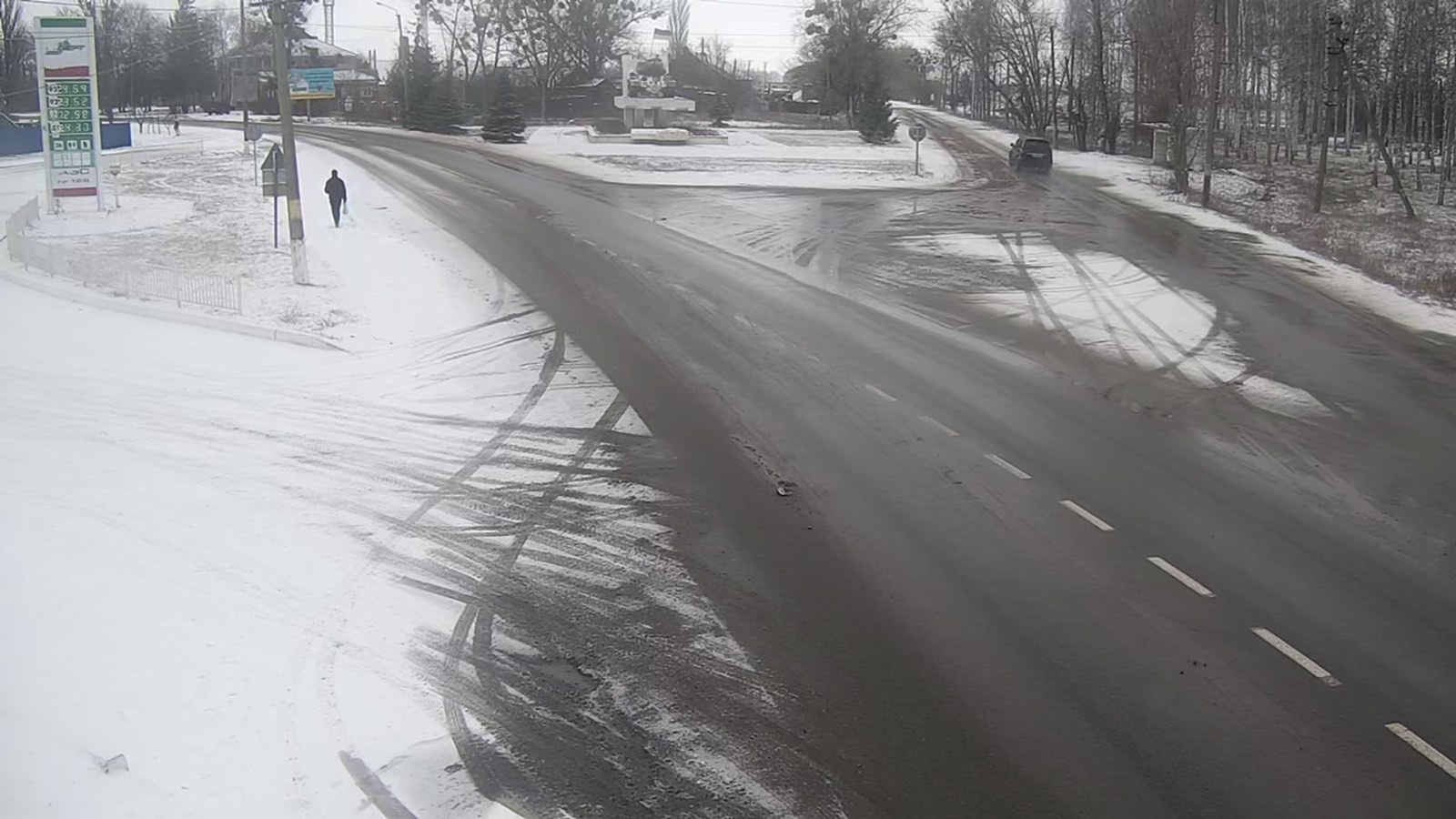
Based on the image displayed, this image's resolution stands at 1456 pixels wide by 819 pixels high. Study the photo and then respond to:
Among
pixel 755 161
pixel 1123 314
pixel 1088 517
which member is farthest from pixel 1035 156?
pixel 1088 517

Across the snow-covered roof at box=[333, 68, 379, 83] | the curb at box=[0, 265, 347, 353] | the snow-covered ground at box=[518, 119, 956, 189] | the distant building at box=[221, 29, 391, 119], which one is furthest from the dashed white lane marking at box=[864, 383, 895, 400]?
the snow-covered roof at box=[333, 68, 379, 83]

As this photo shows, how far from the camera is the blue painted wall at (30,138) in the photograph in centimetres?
5484

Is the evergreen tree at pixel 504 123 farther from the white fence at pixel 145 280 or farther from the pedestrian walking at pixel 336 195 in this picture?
the white fence at pixel 145 280

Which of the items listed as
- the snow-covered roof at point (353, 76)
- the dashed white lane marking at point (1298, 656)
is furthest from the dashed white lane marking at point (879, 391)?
the snow-covered roof at point (353, 76)

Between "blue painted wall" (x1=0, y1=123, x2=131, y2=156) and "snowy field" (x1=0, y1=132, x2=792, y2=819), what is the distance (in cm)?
4506

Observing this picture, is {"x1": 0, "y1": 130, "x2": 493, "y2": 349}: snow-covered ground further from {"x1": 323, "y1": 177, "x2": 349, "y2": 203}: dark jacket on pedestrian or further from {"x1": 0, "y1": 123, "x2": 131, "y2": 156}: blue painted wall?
{"x1": 0, "y1": 123, "x2": 131, "y2": 156}: blue painted wall

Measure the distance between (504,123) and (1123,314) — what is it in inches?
1864

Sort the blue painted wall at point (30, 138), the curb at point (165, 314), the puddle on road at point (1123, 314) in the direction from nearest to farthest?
the puddle on road at point (1123, 314)
the curb at point (165, 314)
the blue painted wall at point (30, 138)

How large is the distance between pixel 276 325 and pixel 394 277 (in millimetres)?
4450

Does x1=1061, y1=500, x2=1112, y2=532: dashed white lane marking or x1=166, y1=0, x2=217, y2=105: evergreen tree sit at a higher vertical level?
x1=166, y1=0, x2=217, y2=105: evergreen tree

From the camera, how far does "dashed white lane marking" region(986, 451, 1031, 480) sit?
11.9m

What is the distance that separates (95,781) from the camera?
656 cm

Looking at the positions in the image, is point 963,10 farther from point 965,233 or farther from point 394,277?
point 394,277

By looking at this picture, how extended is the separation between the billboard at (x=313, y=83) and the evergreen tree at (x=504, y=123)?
2701cm
